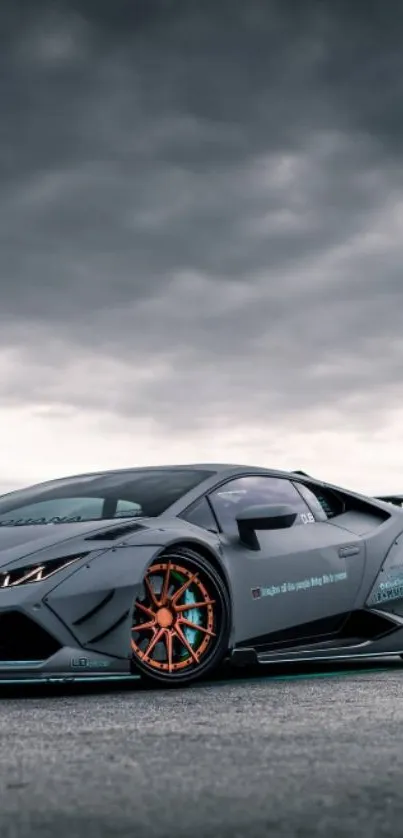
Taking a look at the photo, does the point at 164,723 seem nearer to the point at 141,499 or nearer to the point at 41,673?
the point at 41,673

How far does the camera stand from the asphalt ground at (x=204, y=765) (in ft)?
9.74

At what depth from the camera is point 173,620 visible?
6.80 m

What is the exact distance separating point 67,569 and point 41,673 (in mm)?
510

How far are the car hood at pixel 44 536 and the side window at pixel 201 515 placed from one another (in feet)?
1.17

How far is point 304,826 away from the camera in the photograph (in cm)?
290

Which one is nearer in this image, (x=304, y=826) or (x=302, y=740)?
(x=304, y=826)

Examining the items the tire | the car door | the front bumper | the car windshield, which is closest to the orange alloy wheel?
the tire

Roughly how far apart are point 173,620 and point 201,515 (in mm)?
776

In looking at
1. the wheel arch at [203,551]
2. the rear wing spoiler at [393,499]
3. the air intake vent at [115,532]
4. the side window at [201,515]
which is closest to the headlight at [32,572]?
the air intake vent at [115,532]

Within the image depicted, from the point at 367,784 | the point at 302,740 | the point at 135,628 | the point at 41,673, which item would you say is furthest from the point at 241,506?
the point at 367,784

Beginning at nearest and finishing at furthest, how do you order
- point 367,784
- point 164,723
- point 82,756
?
1. point 367,784
2. point 82,756
3. point 164,723

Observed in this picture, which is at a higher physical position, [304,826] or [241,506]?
[241,506]

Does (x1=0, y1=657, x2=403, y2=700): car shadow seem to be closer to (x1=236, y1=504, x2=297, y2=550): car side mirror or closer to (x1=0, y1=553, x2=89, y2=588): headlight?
(x1=0, y1=553, x2=89, y2=588): headlight

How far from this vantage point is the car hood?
6.61m
